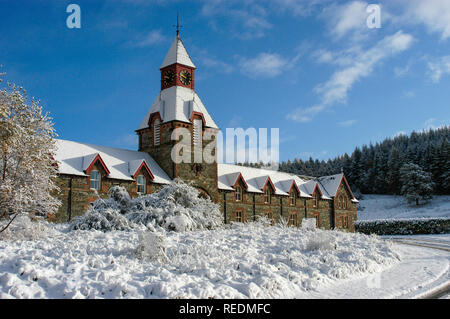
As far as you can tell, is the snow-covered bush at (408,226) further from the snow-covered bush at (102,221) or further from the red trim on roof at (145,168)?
the snow-covered bush at (102,221)

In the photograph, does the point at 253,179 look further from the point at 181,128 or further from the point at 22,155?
the point at 22,155

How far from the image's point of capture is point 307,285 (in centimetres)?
1073

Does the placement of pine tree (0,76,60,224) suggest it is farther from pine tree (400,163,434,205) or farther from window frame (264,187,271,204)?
pine tree (400,163,434,205)

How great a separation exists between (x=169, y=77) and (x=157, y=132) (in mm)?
5544

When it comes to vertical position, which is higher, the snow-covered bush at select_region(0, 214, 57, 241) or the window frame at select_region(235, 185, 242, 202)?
the window frame at select_region(235, 185, 242, 202)

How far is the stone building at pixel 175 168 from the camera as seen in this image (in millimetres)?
26469

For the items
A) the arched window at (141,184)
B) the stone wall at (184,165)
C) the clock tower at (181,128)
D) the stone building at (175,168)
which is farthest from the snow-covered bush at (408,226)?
the arched window at (141,184)

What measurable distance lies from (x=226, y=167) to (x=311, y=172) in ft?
217

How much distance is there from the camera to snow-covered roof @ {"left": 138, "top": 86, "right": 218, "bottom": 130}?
108 feet

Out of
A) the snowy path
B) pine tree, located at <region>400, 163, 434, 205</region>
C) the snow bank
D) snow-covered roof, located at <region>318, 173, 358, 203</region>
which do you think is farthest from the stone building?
pine tree, located at <region>400, 163, 434, 205</region>

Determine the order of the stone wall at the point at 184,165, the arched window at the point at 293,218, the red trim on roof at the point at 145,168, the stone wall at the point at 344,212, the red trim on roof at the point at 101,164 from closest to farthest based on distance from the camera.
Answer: the red trim on roof at the point at 101,164, the red trim on roof at the point at 145,168, the stone wall at the point at 184,165, the arched window at the point at 293,218, the stone wall at the point at 344,212

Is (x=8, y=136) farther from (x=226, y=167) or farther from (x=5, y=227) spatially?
(x=226, y=167)

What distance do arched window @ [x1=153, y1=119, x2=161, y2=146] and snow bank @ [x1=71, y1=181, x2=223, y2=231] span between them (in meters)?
12.5

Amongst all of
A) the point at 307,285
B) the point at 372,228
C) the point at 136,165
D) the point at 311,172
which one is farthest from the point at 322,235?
the point at 311,172
